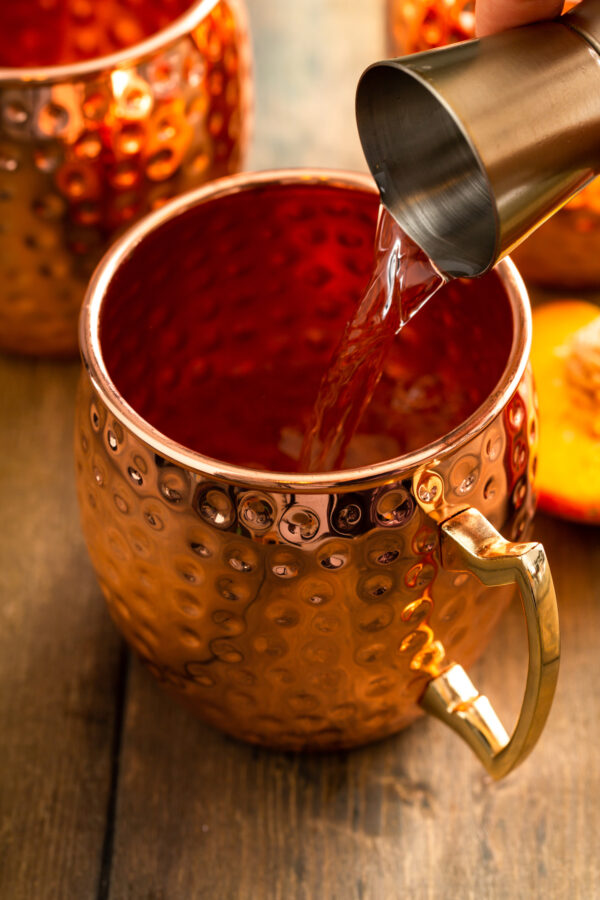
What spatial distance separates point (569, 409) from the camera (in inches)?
25.8

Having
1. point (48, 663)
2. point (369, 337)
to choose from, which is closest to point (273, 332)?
point (369, 337)

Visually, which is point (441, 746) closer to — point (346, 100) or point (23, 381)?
point (23, 381)

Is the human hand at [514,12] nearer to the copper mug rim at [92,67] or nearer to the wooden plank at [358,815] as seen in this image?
the copper mug rim at [92,67]

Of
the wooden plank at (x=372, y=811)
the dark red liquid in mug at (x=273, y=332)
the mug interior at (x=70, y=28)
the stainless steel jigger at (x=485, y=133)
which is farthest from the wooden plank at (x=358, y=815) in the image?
the mug interior at (x=70, y=28)

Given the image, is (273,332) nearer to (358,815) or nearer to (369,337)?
(369,337)

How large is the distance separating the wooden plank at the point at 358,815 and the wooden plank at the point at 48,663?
0.02 metres

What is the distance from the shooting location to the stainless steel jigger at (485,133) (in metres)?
0.38

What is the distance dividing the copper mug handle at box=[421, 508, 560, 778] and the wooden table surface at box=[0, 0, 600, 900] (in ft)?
0.22

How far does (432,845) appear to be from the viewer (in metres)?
0.52

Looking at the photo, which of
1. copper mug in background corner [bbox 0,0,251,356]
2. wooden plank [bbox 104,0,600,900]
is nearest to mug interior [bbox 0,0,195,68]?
copper mug in background corner [bbox 0,0,251,356]

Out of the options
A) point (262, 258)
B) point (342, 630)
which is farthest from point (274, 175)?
point (342, 630)

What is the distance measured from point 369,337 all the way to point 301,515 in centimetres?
14

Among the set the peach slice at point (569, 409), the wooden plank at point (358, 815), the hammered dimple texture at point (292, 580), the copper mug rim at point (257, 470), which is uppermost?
the copper mug rim at point (257, 470)

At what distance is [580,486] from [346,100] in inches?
15.1
